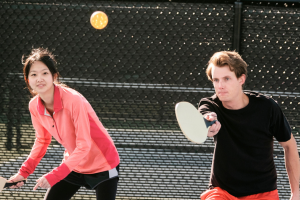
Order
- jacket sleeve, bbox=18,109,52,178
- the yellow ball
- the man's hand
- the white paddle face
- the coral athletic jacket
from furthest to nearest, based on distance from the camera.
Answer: the yellow ball < jacket sleeve, bbox=18,109,52,178 < the coral athletic jacket < the man's hand < the white paddle face

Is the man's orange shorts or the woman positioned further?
the woman

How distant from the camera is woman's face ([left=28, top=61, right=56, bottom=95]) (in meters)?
2.07

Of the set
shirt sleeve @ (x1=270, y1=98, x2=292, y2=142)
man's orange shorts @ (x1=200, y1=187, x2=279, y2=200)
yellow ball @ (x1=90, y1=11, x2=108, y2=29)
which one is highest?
yellow ball @ (x1=90, y1=11, x2=108, y2=29)

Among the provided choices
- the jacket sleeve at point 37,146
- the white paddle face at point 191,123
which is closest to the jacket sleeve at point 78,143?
the jacket sleeve at point 37,146

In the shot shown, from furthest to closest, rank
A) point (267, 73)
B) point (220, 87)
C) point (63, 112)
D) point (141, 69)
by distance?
point (141, 69), point (267, 73), point (63, 112), point (220, 87)

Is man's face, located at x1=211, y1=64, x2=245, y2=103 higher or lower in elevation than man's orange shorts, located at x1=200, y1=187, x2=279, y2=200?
higher

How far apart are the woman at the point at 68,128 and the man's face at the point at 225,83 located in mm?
789

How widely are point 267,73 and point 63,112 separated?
2075 millimetres

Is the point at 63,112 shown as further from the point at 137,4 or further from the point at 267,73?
the point at 267,73

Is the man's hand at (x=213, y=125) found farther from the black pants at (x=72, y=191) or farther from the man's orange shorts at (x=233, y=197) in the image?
the black pants at (x=72, y=191)

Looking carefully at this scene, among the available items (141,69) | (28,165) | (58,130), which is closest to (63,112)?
(58,130)

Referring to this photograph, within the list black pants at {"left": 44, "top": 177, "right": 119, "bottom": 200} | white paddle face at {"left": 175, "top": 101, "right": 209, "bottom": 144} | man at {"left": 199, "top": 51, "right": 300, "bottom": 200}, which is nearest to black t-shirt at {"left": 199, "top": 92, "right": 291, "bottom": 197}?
man at {"left": 199, "top": 51, "right": 300, "bottom": 200}

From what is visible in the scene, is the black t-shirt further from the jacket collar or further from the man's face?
the jacket collar

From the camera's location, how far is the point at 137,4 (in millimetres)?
2887
